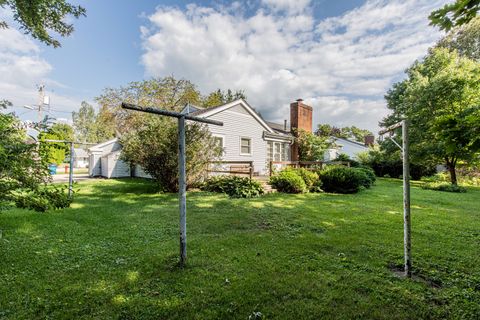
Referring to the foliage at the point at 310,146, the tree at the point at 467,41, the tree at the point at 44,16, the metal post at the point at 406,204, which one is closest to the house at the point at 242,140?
the foliage at the point at 310,146

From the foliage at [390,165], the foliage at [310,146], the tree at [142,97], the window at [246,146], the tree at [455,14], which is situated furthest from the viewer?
the tree at [142,97]

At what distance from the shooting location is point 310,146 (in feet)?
60.5

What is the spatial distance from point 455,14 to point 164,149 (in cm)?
868

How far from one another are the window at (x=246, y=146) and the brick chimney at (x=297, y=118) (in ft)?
15.5

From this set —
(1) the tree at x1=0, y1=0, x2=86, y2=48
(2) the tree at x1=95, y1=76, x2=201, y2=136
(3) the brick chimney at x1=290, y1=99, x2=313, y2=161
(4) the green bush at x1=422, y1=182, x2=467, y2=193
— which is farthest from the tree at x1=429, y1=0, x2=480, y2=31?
(2) the tree at x1=95, y1=76, x2=201, y2=136

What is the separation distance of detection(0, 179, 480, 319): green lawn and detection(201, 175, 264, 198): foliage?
3.12m

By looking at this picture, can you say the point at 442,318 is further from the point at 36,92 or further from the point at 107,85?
the point at 107,85

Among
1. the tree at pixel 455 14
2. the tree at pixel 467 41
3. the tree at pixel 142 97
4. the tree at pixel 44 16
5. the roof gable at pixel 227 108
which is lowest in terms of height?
the tree at pixel 455 14

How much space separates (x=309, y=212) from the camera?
6.67 metres

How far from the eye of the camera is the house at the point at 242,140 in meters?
14.0

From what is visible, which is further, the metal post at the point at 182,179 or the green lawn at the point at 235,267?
the metal post at the point at 182,179

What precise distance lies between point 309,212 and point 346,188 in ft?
16.4

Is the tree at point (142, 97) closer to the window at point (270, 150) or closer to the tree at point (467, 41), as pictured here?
the window at point (270, 150)

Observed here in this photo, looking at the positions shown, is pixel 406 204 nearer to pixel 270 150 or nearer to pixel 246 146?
pixel 246 146
